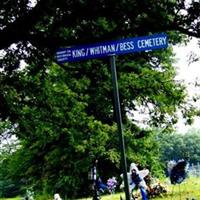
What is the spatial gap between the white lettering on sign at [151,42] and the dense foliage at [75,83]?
3820mm

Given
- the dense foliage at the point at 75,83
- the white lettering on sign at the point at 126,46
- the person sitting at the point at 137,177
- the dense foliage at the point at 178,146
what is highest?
the dense foliage at the point at 178,146

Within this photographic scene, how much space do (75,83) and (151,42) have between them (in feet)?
36.4

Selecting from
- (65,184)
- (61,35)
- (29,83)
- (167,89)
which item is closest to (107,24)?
(61,35)

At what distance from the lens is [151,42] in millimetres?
6766

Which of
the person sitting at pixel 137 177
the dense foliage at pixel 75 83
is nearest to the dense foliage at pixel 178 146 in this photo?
the dense foliage at pixel 75 83

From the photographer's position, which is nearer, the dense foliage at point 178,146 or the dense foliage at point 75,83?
Answer: the dense foliage at point 75,83

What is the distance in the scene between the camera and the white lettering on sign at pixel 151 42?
6.74 meters

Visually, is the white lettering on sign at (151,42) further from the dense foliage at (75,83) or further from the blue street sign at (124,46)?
the dense foliage at (75,83)

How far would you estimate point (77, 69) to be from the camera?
50.9ft

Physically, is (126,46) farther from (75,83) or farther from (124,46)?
(75,83)

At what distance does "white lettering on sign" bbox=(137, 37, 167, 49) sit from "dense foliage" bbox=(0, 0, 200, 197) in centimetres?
382

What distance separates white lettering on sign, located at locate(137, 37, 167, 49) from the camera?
6.74 metres

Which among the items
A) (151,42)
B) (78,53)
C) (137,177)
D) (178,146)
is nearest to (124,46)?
(151,42)

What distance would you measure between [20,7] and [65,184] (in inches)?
975
